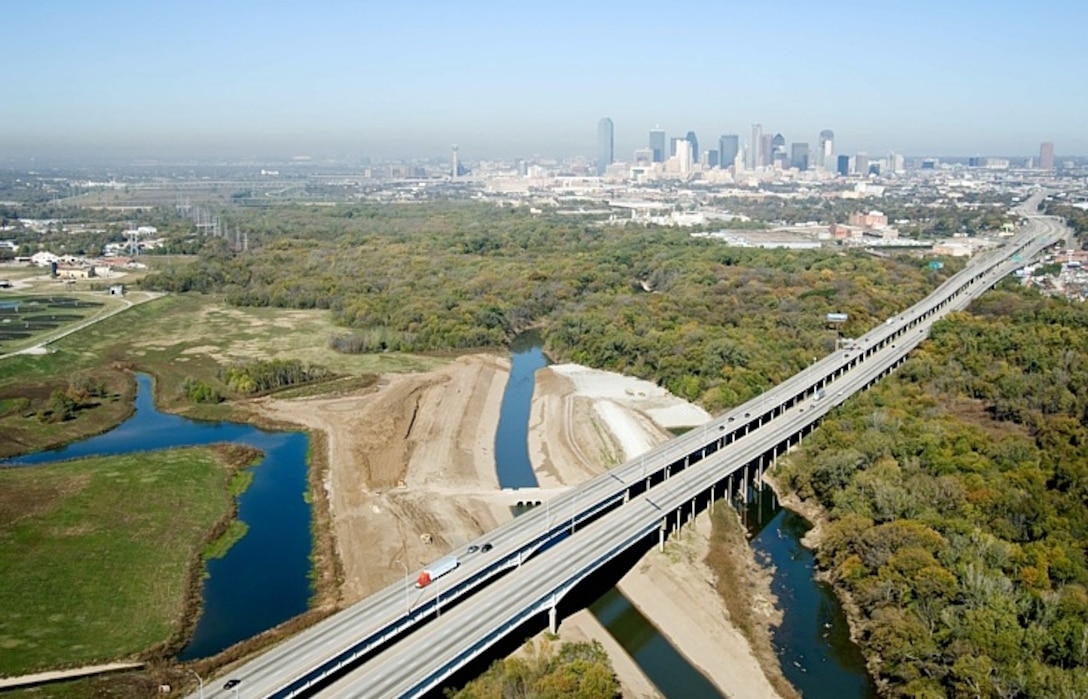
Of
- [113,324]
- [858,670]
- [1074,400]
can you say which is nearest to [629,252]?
[113,324]

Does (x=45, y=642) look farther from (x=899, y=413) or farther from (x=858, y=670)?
(x=899, y=413)

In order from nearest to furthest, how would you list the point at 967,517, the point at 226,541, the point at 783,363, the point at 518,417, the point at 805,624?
the point at 805,624 < the point at 967,517 < the point at 226,541 < the point at 518,417 < the point at 783,363

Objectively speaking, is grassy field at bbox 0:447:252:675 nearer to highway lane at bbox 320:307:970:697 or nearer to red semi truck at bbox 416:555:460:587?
red semi truck at bbox 416:555:460:587

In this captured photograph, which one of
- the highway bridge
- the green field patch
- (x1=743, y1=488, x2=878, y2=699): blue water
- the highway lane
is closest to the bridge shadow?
the highway bridge

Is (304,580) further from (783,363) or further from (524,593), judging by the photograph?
(783,363)

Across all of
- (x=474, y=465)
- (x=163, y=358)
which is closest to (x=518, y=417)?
(x=474, y=465)

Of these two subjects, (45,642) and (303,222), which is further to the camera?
(303,222)

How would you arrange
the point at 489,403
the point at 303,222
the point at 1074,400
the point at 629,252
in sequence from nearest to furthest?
the point at 1074,400 < the point at 489,403 < the point at 629,252 < the point at 303,222

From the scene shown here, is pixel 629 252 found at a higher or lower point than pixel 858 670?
higher
